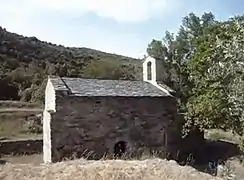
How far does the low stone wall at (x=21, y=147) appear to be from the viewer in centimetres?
2378

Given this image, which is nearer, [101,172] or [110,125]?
[101,172]

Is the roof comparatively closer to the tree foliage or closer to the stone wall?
the stone wall

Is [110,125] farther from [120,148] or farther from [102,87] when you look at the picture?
[102,87]

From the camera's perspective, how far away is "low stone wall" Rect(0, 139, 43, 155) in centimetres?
2378

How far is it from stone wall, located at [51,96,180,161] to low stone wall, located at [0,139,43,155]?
8476 millimetres

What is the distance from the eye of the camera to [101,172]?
27.7ft

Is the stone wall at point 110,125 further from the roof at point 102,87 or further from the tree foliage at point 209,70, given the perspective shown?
the tree foliage at point 209,70

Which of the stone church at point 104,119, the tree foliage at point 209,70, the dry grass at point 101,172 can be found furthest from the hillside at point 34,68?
the dry grass at point 101,172

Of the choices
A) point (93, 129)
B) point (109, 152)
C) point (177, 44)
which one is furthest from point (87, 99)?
point (177, 44)

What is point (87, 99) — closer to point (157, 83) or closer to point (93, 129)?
point (93, 129)

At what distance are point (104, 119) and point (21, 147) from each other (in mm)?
9296

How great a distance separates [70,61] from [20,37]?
1336 cm

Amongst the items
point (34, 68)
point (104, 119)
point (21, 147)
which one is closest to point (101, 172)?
point (104, 119)

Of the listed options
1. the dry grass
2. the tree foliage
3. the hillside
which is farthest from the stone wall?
the hillside
